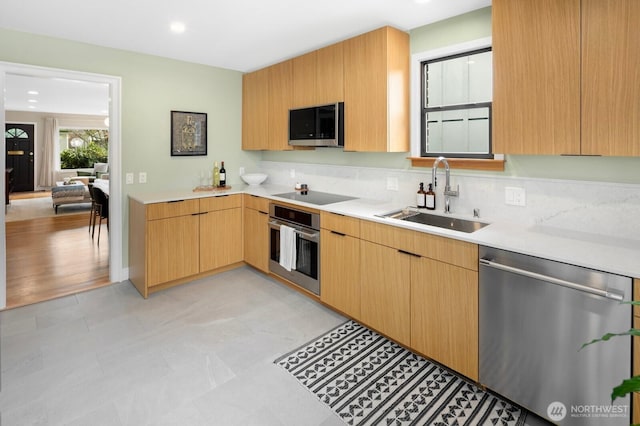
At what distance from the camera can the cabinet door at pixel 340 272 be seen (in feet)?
9.02

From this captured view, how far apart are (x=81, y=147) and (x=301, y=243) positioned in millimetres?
11702

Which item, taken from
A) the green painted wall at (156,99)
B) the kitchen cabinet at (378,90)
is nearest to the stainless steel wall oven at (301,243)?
the kitchen cabinet at (378,90)

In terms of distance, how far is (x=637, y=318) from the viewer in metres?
1.47

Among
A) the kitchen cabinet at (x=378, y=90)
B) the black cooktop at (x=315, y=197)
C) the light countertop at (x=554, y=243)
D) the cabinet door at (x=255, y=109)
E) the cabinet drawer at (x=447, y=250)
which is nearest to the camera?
the light countertop at (x=554, y=243)

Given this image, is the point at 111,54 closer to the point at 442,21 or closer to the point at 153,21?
the point at 153,21

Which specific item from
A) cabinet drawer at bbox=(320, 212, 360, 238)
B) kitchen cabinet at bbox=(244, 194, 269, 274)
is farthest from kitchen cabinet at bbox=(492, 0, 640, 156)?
kitchen cabinet at bbox=(244, 194, 269, 274)

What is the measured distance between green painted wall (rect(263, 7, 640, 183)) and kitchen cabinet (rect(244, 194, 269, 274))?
3.28 feet

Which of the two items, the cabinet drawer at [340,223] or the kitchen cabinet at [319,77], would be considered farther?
the kitchen cabinet at [319,77]

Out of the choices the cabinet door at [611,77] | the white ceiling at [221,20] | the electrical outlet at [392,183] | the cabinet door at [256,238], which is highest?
the white ceiling at [221,20]

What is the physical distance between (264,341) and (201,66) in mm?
3175

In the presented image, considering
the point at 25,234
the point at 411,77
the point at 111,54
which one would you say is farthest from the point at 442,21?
the point at 25,234

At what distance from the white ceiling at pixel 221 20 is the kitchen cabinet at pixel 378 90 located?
0.44 ft

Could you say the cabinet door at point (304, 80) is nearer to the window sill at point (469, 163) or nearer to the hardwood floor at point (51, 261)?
the window sill at point (469, 163)

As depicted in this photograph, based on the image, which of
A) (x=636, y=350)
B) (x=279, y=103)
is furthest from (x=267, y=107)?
(x=636, y=350)
